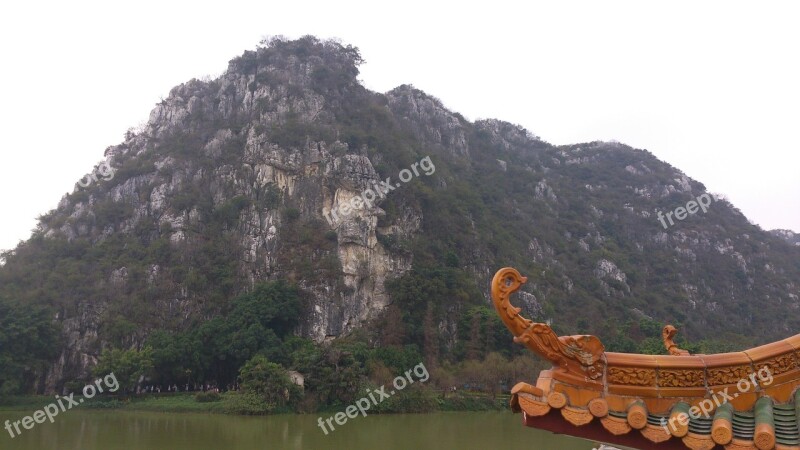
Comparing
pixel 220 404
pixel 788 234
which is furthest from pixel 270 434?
pixel 788 234

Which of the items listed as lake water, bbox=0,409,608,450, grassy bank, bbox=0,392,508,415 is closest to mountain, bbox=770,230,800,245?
grassy bank, bbox=0,392,508,415

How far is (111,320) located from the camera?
97.2ft

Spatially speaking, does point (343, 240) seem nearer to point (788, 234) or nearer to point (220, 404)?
point (220, 404)

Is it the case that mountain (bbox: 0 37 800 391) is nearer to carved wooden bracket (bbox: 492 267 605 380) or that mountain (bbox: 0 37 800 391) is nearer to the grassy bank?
the grassy bank

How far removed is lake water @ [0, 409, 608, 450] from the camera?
13391mm

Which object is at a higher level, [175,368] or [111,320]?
[111,320]

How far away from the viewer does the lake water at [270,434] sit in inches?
527

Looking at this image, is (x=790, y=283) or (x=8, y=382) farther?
(x=790, y=283)

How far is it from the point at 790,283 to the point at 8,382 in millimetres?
55992

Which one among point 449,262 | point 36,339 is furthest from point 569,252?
point 36,339

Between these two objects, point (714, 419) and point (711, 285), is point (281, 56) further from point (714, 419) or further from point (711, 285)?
point (714, 419)

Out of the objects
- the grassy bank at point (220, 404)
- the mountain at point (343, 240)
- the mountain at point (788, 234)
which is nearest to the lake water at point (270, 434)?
the grassy bank at point (220, 404)

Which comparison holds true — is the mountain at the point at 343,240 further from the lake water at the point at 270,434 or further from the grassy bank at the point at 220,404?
the lake water at the point at 270,434

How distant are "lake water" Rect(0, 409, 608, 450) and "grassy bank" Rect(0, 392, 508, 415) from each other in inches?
41.6
